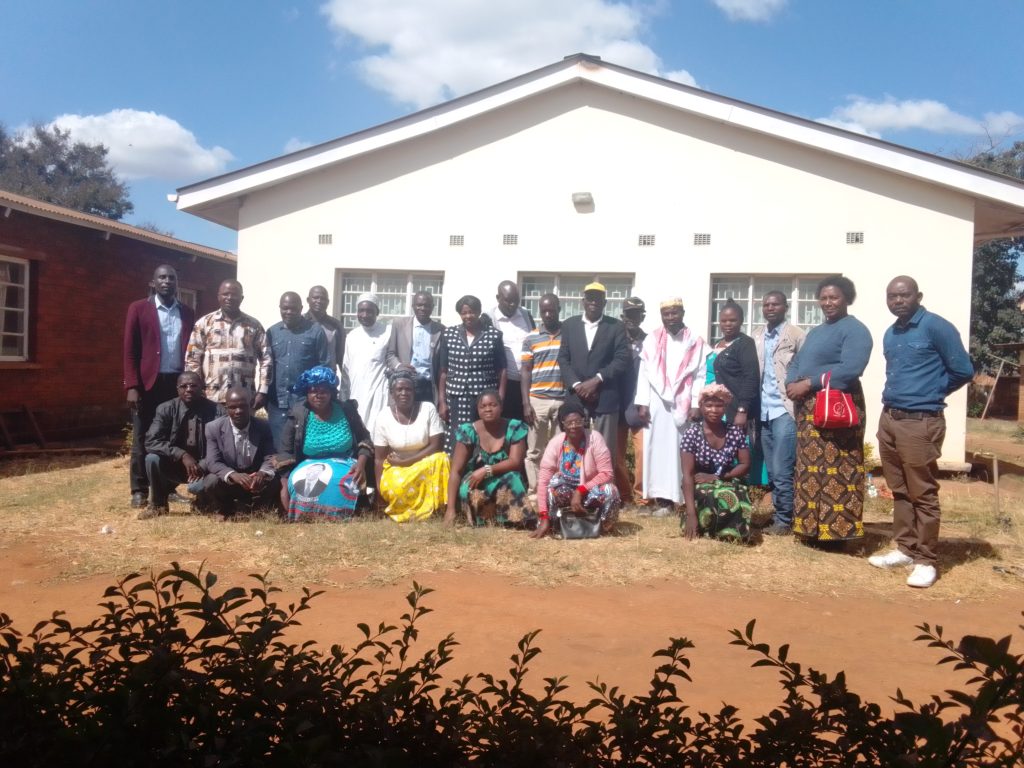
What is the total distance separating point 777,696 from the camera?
10.4 feet

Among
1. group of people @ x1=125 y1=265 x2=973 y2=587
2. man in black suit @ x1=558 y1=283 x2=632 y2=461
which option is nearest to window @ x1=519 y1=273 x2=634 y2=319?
group of people @ x1=125 y1=265 x2=973 y2=587

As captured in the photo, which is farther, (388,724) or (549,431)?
(549,431)

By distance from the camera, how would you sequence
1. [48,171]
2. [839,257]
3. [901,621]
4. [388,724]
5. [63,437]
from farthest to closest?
[48,171], [63,437], [839,257], [901,621], [388,724]

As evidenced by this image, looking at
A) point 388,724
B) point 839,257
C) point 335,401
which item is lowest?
point 388,724

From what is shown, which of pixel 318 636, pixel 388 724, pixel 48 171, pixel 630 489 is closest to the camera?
pixel 388 724

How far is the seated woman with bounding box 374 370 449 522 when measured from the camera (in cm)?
621

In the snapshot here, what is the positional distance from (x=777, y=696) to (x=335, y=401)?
171 inches

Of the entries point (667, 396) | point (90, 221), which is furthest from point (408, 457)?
point (90, 221)

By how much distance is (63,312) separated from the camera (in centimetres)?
1122

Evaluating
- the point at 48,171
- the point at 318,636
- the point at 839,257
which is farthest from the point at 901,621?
the point at 48,171

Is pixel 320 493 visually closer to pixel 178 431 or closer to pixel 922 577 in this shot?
pixel 178 431

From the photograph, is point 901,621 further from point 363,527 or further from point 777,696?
point 363,527

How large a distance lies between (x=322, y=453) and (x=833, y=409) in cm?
387

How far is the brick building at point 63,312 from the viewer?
1040 cm
